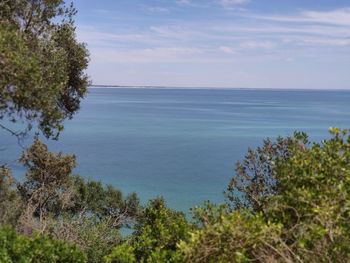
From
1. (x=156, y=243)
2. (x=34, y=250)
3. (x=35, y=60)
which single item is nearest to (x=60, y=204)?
(x=34, y=250)

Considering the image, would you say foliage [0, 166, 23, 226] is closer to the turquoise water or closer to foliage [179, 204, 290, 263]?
foliage [179, 204, 290, 263]

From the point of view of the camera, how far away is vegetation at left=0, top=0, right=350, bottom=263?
216 inches

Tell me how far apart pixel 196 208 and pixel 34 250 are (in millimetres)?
3603

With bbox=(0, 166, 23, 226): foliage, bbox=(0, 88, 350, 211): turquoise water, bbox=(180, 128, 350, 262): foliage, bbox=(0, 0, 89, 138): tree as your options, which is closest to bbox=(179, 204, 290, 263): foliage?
bbox=(180, 128, 350, 262): foliage

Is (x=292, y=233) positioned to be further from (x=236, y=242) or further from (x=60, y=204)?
(x=60, y=204)

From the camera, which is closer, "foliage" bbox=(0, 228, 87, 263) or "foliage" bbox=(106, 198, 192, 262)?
"foliage" bbox=(106, 198, 192, 262)

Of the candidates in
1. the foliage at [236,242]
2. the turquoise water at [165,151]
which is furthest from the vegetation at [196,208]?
the turquoise water at [165,151]

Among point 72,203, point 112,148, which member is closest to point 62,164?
point 72,203

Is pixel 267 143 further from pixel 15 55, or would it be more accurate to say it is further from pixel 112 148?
pixel 112 148

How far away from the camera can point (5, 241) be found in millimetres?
8727

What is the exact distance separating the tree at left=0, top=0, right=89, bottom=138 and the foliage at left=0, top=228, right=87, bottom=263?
2.06 metres

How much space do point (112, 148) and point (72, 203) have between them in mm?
39163

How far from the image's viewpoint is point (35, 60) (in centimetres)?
742

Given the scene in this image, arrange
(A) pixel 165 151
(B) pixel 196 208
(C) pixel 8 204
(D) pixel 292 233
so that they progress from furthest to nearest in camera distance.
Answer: (A) pixel 165 151
(C) pixel 8 204
(B) pixel 196 208
(D) pixel 292 233
